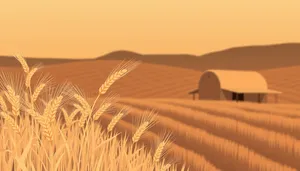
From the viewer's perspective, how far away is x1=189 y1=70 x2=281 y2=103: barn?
38844 millimetres

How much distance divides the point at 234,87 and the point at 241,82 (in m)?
1.63

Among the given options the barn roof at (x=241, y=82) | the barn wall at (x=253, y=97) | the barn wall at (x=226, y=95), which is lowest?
the barn wall at (x=253, y=97)

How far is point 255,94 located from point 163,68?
35.8 m

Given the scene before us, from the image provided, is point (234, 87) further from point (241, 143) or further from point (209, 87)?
point (241, 143)

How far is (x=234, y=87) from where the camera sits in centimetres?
3894

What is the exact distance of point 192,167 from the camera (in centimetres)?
524

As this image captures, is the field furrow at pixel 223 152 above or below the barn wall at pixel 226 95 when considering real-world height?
above

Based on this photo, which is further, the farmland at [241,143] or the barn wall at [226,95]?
the barn wall at [226,95]

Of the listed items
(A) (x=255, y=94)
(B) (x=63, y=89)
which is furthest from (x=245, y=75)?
(B) (x=63, y=89)

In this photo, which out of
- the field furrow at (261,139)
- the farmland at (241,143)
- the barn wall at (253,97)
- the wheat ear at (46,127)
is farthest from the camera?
the barn wall at (253,97)

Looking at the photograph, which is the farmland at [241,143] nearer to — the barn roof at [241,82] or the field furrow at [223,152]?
the field furrow at [223,152]

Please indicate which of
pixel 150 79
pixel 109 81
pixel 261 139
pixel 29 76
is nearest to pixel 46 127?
pixel 109 81

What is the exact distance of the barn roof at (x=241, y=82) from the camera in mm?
38781

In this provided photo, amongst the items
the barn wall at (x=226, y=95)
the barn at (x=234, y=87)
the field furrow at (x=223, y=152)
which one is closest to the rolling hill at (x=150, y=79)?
the barn at (x=234, y=87)
